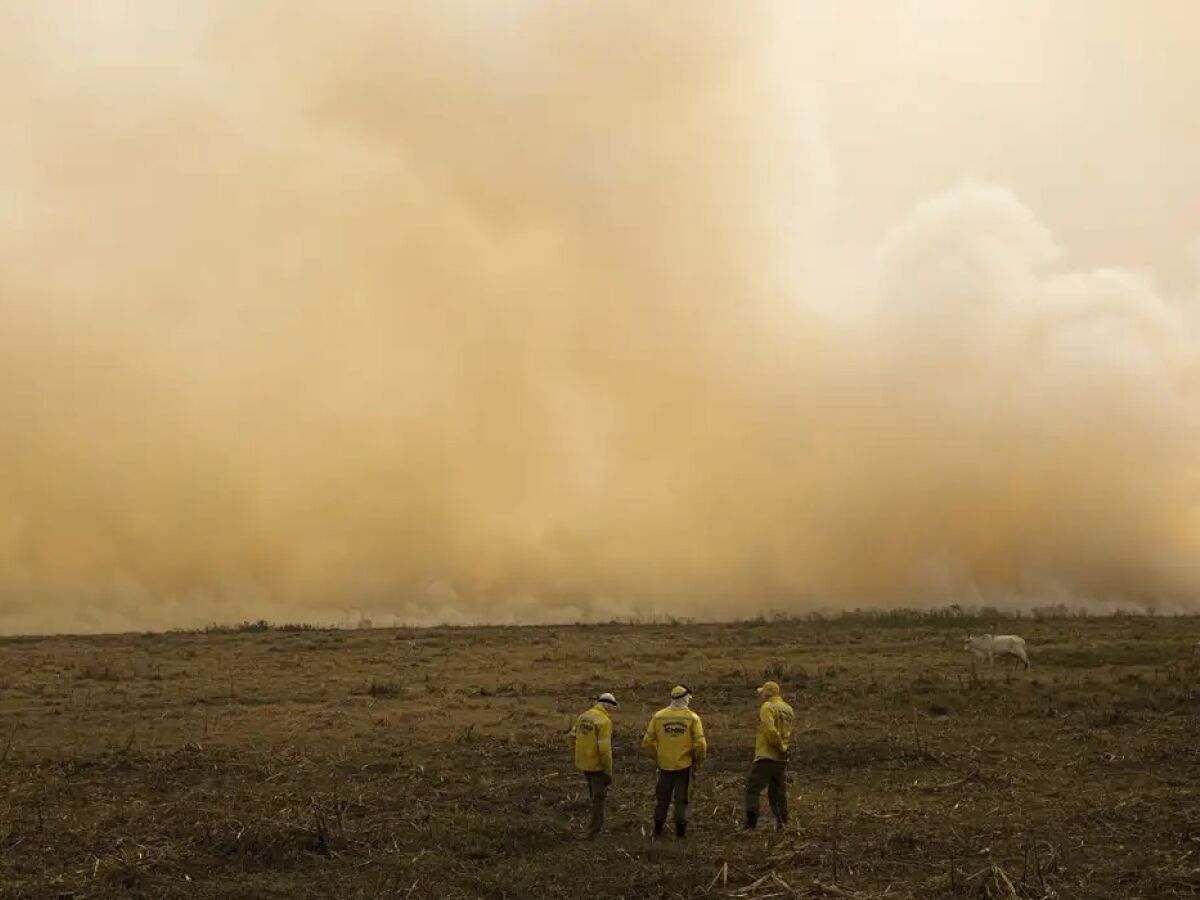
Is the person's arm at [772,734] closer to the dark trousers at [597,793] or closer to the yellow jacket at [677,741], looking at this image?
the yellow jacket at [677,741]

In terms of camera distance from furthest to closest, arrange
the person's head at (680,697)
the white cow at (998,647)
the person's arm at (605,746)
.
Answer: the white cow at (998,647) → the person's arm at (605,746) → the person's head at (680,697)

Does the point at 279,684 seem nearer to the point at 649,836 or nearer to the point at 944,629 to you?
the point at 649,836

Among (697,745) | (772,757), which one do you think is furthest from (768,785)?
(697,745)

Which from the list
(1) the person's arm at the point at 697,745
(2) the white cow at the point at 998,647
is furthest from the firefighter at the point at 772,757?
(2) the white cow at the point at 998,647

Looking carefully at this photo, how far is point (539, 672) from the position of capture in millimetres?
37188

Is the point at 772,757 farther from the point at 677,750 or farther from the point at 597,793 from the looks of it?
the point at 597,793

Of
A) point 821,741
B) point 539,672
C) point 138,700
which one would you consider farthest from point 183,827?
point 539,672

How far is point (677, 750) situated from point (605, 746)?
1123 mm

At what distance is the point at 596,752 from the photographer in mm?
16031

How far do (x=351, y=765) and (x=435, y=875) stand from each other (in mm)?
7480

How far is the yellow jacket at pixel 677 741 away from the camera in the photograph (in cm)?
1552

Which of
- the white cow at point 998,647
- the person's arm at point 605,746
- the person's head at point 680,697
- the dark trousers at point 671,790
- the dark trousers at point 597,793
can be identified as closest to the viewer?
the person's head at point 680,697

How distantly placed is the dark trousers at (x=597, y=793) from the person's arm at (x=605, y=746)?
0.15m

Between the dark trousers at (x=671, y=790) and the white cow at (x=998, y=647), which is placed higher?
the white cow at (x=998, y=647)
